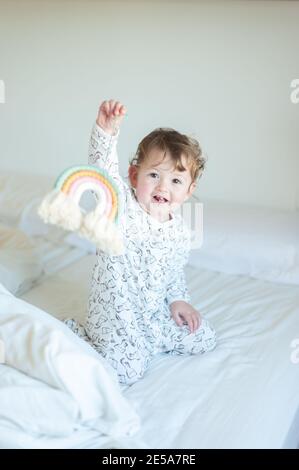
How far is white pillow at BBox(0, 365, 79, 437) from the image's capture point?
0.97m

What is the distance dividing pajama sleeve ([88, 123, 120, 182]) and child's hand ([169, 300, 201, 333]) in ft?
1.28

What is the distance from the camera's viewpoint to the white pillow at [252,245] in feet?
5.74

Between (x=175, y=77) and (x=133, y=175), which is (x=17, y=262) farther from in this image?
(x=175, y=77)

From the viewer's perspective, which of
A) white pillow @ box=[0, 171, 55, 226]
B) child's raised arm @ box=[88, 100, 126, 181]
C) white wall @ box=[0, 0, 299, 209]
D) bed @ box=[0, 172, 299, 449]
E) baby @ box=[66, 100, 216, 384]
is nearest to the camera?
bed @ box=[0, 172, 299, 449]

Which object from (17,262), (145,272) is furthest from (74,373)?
(17,262)

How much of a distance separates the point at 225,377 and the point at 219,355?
9cm

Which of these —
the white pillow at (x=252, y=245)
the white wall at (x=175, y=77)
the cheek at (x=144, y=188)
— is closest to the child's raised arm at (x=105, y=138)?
the cheek at (x=144, y=188)

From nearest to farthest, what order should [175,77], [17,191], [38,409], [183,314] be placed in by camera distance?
[38,409], [183,314], [175,77], [17,191]

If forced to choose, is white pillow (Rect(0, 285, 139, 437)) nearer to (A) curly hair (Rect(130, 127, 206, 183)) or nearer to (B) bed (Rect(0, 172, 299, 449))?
(B) bed (Rect(0, 172, 299, 449))

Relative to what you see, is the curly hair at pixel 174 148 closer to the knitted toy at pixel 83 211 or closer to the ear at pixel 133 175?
the ear at pixel 133 175

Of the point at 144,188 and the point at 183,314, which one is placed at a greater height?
the point at 144,188

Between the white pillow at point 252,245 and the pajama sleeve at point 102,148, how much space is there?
69cm

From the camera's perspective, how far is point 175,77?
1.99 metres

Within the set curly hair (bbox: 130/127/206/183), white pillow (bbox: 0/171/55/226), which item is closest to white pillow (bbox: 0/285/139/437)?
curly hair (bbox: 130/127/206/183)
